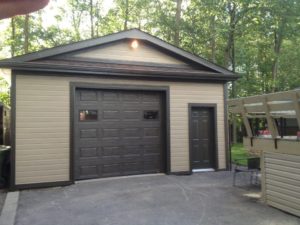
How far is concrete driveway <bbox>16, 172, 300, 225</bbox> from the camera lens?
5023 mm

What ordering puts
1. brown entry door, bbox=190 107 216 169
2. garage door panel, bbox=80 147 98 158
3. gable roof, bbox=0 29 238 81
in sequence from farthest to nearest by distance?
brown entry door, bbox=190 107 216 169
garage door panel, bbox=80 147 98 158
gable roof, bbox=0 29 238 81

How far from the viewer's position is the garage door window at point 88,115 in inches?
321

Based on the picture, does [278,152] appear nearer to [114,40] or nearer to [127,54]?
[127,54]

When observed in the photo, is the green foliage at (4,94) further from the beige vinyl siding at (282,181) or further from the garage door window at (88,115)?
the beige vinyl siding at (282,181)

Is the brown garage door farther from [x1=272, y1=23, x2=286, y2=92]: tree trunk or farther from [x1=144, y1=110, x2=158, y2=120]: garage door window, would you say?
[x1=272, y1=23, x2=286, y2=92]: tree trunk

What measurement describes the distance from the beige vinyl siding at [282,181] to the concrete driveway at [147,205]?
18cm

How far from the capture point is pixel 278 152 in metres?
5.52

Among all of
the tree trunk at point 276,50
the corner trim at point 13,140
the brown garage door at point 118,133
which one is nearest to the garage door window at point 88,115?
the brown garage door at point 118,133

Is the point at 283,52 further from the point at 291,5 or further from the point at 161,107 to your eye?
the point at 161,107

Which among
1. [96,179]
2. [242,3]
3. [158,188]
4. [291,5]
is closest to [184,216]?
[158,188]

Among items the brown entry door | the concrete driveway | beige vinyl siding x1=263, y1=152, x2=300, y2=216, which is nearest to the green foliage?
the concrete driveway

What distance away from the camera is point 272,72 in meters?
21.3

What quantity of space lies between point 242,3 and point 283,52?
26.2 feet

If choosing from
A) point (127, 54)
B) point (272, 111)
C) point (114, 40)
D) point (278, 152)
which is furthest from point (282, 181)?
point (114, 40)
